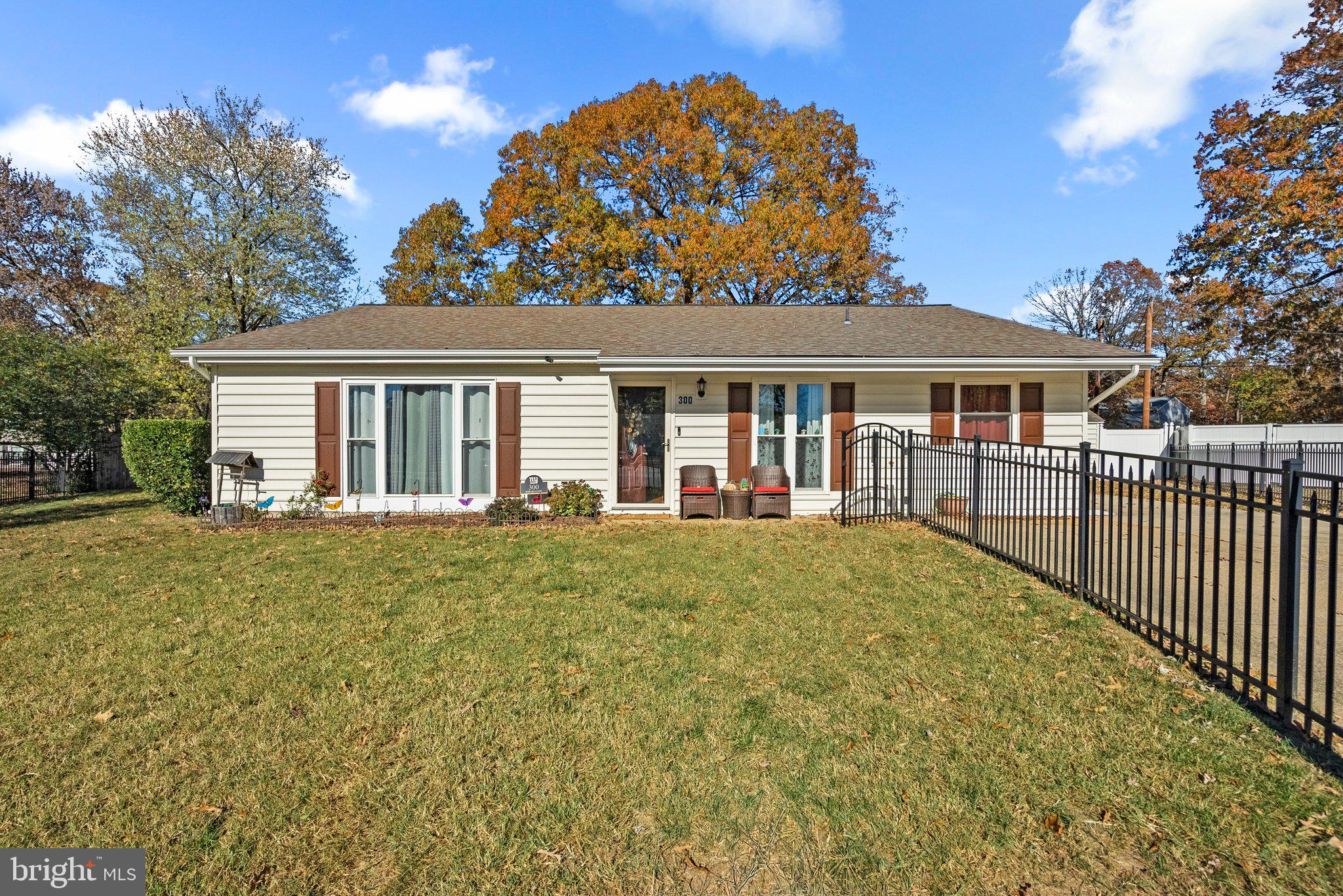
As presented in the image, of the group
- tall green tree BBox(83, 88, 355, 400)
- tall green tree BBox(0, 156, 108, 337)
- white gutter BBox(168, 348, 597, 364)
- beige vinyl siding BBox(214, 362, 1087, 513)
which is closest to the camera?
white gutter BBox(168, 348, 597, 364)

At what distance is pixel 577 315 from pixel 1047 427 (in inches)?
349

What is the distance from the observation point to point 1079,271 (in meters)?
35.0

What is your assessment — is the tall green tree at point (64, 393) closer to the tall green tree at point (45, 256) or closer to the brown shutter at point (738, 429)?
the tall green tree at point (45, 256)

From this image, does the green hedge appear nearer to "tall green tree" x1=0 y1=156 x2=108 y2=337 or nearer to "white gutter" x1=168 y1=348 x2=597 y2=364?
"white gutter" x1=168 y1=348 x2=597 y2=364

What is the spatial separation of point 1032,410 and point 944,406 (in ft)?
4.82

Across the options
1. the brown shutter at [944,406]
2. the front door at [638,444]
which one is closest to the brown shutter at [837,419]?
the brown shutter at [944,406]

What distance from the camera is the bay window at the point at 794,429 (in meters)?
10.7

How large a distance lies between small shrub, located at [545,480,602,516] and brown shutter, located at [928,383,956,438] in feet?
19.0

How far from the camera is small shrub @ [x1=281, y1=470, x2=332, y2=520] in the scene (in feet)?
33.5

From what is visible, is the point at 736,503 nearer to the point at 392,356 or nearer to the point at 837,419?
the point at 837,419

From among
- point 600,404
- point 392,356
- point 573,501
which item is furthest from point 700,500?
point 392,356

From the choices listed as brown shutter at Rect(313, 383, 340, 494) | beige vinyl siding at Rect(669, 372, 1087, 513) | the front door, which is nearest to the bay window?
beige vinyl siding at Rect(669, 372, 1087, 513)

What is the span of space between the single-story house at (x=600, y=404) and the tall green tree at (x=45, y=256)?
18829 millimetres

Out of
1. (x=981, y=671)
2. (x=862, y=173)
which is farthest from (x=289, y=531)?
(x=862, y=173)
